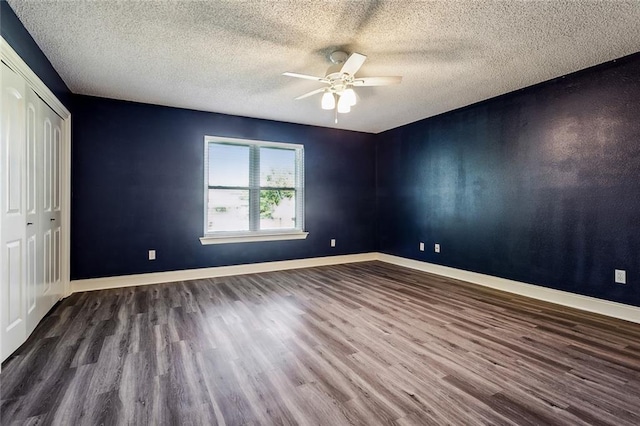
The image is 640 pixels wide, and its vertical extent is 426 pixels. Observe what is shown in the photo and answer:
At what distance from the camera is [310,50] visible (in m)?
2.76

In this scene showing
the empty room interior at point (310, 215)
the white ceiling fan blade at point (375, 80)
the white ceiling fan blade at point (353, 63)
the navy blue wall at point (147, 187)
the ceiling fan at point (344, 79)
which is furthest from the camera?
the navy blue wall at point (147, 187)

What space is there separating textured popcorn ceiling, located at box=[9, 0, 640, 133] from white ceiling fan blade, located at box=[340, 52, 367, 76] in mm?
187

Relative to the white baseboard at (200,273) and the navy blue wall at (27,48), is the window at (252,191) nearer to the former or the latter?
the white baseboard at (200,273)

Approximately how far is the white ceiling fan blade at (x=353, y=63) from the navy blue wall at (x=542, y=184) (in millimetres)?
2416

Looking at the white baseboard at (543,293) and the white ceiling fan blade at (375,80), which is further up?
the white ceiling fan blade at (375,80)

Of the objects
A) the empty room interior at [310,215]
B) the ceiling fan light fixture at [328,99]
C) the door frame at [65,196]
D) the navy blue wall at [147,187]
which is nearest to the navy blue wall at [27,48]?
the empty room interior at [310,215]

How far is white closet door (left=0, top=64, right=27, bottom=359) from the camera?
6.80 feet

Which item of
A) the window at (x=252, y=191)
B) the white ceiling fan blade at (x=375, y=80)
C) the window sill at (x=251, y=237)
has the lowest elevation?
the window sill at (x=251, y=237)

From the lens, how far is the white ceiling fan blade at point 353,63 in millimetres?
2473

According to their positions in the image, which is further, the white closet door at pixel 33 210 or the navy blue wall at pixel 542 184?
the navy blue wall at pixel 542 184

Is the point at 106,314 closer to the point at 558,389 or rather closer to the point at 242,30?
the point at 242,30

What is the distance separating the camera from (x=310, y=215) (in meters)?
5.44

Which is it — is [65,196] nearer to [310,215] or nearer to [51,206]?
[51,206]

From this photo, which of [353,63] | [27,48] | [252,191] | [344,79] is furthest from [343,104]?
[27,48]
